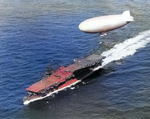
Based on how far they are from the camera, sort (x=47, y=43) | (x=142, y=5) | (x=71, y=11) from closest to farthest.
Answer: (x=47, y=43), (x=71, y=11), (x=142, y=5)

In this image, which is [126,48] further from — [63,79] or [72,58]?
[63,79]

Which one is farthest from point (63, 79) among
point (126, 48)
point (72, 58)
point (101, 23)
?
point (126, 48)

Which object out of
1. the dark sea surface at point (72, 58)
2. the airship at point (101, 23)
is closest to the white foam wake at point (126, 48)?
the dark sea surface at point (72, 58)

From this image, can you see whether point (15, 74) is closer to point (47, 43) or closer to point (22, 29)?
point (47, 43)

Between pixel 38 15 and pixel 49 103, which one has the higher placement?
pixel 38 15

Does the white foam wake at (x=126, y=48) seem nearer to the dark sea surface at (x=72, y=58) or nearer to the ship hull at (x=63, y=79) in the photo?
the dark sea surface at (x=72, y=58)

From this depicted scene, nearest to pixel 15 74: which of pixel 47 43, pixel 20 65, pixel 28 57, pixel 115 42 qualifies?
pixel 20 65

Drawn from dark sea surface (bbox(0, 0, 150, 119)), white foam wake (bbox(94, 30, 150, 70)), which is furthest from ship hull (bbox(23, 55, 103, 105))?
white foam wake (bbox(94, 30, 150, 70))

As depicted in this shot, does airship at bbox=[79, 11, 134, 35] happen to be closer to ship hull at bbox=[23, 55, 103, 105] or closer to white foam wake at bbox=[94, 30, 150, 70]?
ship hull at bbox=[23, 55, 103, 105]
